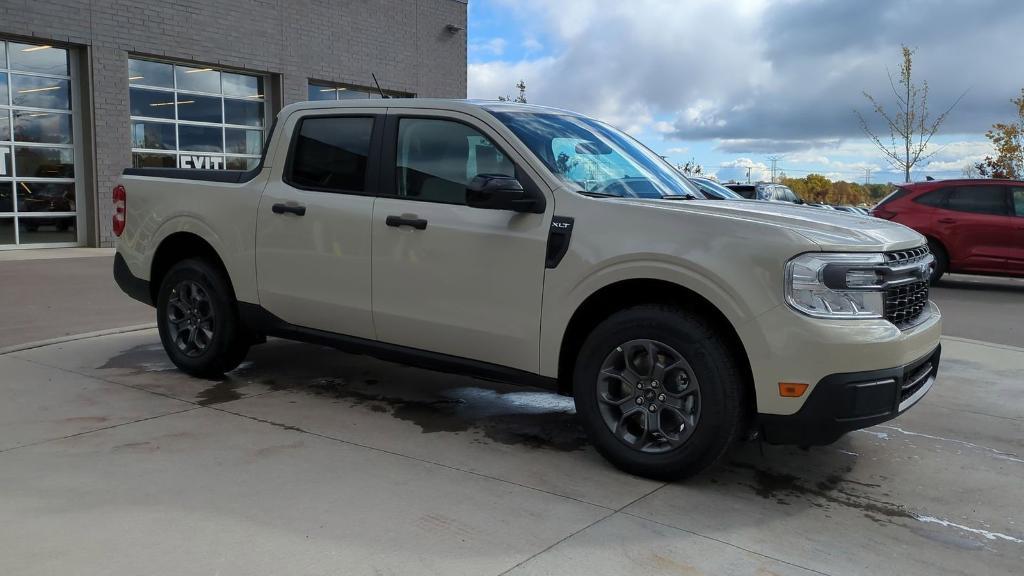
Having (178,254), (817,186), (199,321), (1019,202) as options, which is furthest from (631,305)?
(817,186)

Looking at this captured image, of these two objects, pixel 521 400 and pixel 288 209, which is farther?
pixel 521 400

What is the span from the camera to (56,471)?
409 cm

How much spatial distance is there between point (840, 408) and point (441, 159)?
2.53 m

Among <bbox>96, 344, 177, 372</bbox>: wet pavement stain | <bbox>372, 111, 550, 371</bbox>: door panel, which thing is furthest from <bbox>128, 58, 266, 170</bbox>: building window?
<bbox>372, 111, 550, 371</bbox>: door panel

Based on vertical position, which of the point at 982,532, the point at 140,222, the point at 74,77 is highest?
the point at 74,77

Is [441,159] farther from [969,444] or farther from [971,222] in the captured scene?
[971,222]

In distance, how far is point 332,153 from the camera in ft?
17.7

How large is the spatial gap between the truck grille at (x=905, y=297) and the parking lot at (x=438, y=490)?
0.85m

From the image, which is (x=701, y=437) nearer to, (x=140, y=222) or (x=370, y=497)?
(x=370, y=497)

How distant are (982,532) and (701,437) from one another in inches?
48.9

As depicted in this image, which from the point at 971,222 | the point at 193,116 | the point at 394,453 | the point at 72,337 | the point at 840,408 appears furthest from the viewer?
the point at 193,116

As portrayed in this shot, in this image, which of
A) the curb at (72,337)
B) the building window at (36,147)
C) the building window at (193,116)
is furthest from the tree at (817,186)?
the curb at (72,337)

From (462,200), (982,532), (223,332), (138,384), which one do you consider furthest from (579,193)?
(138,384)

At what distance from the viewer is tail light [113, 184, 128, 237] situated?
249 inches
